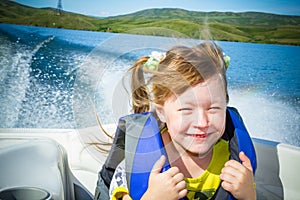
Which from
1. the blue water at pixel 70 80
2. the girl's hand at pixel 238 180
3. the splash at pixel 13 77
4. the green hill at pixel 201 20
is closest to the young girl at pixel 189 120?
the girl's hand at pixel 238 180

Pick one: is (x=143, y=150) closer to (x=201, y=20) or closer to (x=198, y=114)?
(x=198, y=114)

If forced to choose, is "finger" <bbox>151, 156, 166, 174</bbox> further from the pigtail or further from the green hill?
the green hill

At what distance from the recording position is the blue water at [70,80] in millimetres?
3730

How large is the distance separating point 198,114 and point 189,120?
2 cm

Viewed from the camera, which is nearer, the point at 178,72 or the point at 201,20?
the point at 178,72

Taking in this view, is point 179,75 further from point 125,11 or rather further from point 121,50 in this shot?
point 125,11

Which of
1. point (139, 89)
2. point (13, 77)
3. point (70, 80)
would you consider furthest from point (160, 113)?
point (13, 77)

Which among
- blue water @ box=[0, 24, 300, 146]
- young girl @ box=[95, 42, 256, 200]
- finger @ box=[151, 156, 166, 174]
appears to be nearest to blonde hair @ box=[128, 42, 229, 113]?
young girl @ box=[95, 42, 256, 200]

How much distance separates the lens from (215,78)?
0.68 m

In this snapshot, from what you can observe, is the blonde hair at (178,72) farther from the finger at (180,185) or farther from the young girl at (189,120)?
the finger at (180,185)

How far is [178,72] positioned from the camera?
0.69 m

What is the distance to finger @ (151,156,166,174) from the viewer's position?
28.3 inches

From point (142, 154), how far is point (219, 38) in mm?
4035

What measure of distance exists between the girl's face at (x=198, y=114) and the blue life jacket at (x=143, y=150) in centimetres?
4
